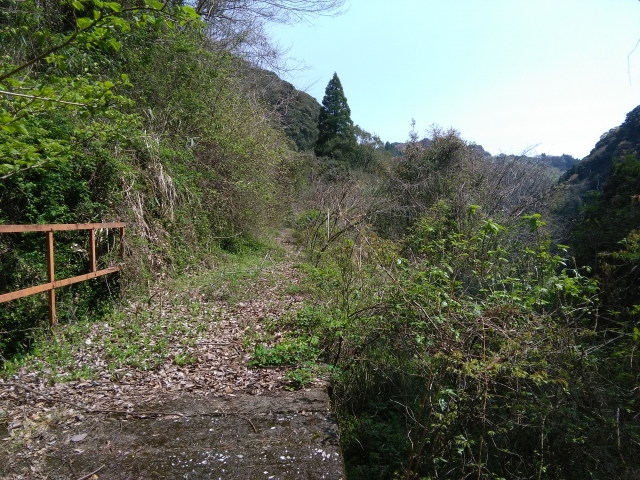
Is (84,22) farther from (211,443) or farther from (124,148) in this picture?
(124,148)

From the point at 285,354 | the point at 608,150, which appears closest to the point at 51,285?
the point at 285,354

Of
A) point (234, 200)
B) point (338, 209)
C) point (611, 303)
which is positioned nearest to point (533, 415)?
point (611, 303)

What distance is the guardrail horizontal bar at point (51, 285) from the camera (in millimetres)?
4484

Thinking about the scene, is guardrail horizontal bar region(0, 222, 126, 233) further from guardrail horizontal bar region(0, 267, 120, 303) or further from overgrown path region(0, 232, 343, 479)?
overgrown path region(0, 232, 343, 479)

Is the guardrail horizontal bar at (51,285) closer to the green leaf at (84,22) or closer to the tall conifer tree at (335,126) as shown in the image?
the green leaf at (84,22)

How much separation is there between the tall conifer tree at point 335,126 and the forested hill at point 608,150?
14.1m

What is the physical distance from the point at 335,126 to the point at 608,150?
687 inches

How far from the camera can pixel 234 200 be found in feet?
38.3

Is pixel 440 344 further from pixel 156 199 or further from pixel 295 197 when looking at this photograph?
pixel 295 197

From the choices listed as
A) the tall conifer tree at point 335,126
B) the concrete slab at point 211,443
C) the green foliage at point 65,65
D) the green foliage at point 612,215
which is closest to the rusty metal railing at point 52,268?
the green foliage at point 65,65

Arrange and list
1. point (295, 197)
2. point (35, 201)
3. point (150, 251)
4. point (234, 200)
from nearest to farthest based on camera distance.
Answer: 1. point (35, 201)
2. point (150, 251)
3. point (234, 200)
4. point (295, 197)

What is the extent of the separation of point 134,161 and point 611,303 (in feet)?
25.0

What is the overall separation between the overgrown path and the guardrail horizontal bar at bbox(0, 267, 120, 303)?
1.83 ft

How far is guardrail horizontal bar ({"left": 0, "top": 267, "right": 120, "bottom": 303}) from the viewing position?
4.48m
